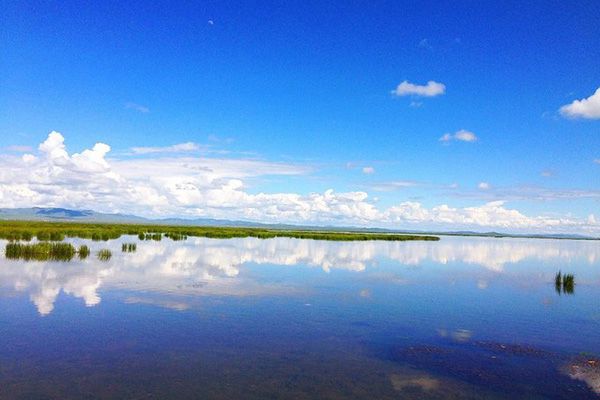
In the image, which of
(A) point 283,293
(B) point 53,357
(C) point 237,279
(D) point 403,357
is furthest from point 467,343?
(C) point 237,279

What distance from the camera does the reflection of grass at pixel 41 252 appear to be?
→ 35000 mm

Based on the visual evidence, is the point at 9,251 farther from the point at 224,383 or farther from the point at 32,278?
the point at 224,383

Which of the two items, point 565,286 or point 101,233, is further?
point 101,233

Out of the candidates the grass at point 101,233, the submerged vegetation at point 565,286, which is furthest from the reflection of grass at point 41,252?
the submerged vegetation at point 565,286

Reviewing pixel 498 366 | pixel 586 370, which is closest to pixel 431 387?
pixel 498 366

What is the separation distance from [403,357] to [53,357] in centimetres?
1028

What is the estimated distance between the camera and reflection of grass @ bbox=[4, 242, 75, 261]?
35.0 m

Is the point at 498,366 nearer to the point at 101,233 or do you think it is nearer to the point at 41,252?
the point at 41,252

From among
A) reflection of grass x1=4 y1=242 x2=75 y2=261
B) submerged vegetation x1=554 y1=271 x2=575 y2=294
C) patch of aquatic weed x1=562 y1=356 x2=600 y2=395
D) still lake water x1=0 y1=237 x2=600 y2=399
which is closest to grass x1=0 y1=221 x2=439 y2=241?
reflection of grass x1=4 y1=242 x2=75 y2=261

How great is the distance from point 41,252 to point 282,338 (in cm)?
2854

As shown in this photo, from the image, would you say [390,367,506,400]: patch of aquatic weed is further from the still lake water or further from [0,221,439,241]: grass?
[0,221,439,241]: grass

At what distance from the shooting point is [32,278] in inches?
1014

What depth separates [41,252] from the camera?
119 feet

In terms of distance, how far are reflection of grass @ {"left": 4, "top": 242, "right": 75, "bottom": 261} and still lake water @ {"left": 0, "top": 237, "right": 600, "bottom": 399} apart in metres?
4.31
